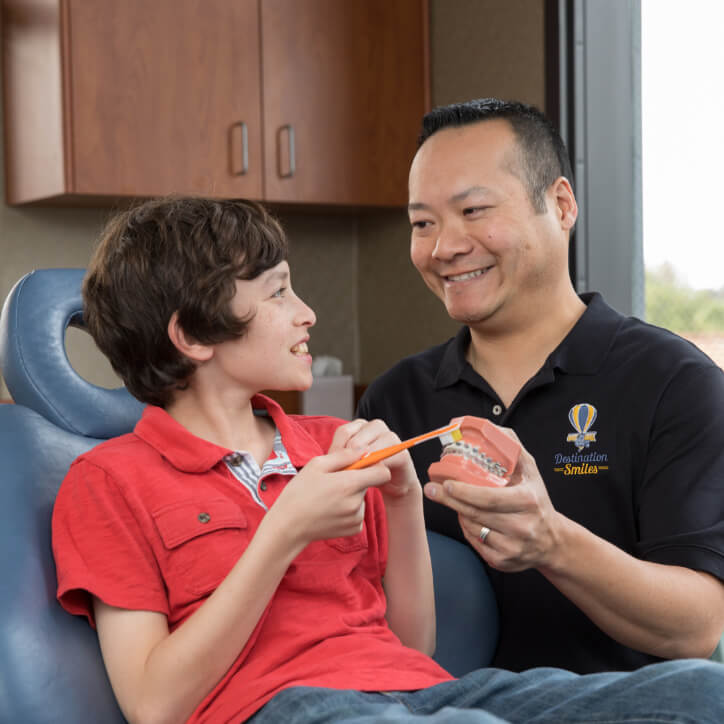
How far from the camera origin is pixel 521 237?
5.07 feet

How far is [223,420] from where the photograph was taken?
127cm

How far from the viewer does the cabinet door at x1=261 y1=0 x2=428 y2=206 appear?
3.08 metres

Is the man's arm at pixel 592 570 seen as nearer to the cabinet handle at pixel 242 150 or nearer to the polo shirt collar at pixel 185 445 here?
the polo shirt collar at pixel 185 445

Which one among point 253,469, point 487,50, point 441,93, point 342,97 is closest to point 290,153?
point 342,97

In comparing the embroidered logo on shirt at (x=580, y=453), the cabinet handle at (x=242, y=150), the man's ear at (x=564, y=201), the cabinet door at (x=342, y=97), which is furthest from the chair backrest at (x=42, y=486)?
the cabinet door at (x=342, y=97)

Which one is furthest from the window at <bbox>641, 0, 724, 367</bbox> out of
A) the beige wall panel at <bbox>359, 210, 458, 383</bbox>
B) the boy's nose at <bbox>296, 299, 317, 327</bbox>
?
the boy's nose at <bbox>296, 299, 317, 327</bbox>

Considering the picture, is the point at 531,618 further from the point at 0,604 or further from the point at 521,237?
the point at 0,604

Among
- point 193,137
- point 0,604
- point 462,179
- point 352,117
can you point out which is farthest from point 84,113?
point 0,604

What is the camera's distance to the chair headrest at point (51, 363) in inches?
54.9

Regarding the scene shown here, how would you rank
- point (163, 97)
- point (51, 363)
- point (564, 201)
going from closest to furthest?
point (51, 363) < point (564, 201) < point (163, 97)

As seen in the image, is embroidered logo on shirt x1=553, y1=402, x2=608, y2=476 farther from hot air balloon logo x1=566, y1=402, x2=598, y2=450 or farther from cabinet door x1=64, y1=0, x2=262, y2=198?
cabinet door x1=64, y1=0, x2=262, y2=198

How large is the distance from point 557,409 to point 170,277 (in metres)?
0.62

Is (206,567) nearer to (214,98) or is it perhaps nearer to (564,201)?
(564,201)

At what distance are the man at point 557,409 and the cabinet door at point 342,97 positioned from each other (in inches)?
59.3
